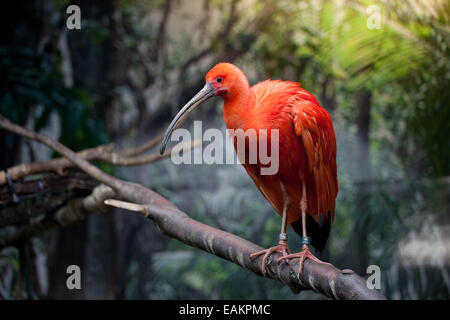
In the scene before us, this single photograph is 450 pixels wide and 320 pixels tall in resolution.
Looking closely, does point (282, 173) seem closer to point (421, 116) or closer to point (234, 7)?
point (421, 116)

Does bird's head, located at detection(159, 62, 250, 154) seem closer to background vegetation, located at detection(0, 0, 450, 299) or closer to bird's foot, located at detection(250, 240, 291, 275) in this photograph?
bird's foot, located at detection(250, 240, 291, 275)

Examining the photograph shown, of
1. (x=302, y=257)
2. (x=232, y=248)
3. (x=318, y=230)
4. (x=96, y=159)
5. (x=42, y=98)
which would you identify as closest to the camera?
(x=302, y=257)

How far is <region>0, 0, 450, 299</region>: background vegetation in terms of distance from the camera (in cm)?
328

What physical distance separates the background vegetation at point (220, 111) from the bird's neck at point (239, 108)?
1.65 meters

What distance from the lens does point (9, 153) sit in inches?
125

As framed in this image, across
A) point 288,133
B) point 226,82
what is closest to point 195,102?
point 226,82

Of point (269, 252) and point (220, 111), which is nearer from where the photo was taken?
point (269, 252)

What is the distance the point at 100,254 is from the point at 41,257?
487mm

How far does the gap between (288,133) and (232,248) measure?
0.43 meters

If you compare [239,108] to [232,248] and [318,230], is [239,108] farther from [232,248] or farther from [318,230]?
[318,230]

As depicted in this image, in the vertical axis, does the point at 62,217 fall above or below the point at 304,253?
above

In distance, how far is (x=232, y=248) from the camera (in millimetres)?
1519

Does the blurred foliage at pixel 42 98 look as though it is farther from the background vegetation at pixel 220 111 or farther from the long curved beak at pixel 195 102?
the long curved beak at pixel 195 102
